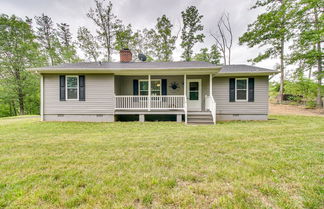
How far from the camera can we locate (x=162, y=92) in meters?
8.90

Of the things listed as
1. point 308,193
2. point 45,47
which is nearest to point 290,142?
point 308,193

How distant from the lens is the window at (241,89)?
810cm

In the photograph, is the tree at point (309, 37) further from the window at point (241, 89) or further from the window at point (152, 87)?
the window at point (152, 87)

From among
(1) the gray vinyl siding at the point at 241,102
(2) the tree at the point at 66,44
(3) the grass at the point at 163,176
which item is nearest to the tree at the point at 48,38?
(2) the tree at the point at 66,44

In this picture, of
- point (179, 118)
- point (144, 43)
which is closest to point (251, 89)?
point (179, 118)

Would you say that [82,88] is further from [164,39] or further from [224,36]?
[224,36]

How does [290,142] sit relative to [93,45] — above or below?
below

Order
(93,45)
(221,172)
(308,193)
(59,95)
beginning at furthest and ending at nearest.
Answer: (93,45) < (59,95) < (221,172) < (308,193)

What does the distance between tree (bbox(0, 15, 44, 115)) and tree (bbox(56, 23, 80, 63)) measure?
2676 mm

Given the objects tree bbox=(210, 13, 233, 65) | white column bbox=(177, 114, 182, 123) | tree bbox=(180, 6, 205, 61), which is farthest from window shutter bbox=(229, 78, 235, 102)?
tree bbox=(210, 13, 233, 65)

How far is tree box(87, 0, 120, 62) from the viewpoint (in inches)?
569

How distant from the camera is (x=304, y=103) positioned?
44.4 ft

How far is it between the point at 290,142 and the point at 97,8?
18.2 m

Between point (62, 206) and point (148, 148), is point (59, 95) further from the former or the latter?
point (62, 206)
